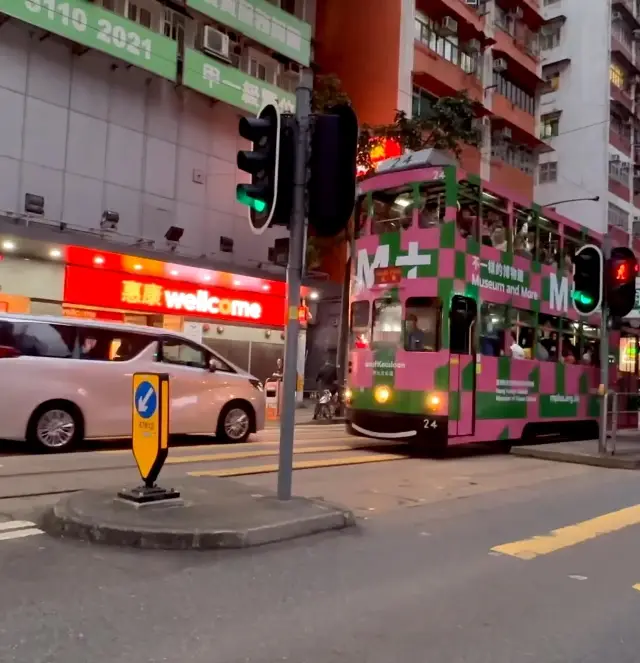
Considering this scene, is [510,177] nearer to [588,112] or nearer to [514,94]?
[514,94]

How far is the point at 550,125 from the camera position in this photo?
1666 inches

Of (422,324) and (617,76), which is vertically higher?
(617,76)

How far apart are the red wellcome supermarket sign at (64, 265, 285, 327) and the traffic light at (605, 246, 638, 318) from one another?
12766mm

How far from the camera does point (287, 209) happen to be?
278 inches

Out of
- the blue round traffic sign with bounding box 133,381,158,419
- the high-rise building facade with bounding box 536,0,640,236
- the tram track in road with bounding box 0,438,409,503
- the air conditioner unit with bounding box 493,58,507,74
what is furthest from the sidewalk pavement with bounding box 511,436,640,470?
the high-rise building facade with bounding box 536,0,640,236

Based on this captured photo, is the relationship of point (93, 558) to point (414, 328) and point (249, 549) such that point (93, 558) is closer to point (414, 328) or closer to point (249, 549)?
point (249, 549)

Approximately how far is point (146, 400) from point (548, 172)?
3835cm

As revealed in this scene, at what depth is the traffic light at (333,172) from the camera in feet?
22.9

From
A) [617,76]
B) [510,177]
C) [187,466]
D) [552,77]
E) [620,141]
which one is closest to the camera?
[187,466]

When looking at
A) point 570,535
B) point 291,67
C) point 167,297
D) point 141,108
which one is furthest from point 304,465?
point 291,67

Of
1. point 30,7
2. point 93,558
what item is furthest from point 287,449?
point 30,7

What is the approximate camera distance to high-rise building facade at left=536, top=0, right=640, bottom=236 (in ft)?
132

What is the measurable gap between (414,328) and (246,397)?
10.7 feet

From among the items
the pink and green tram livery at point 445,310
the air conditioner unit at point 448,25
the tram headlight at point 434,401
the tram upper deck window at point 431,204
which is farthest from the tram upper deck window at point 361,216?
the air conditioner unit at point 448,25
